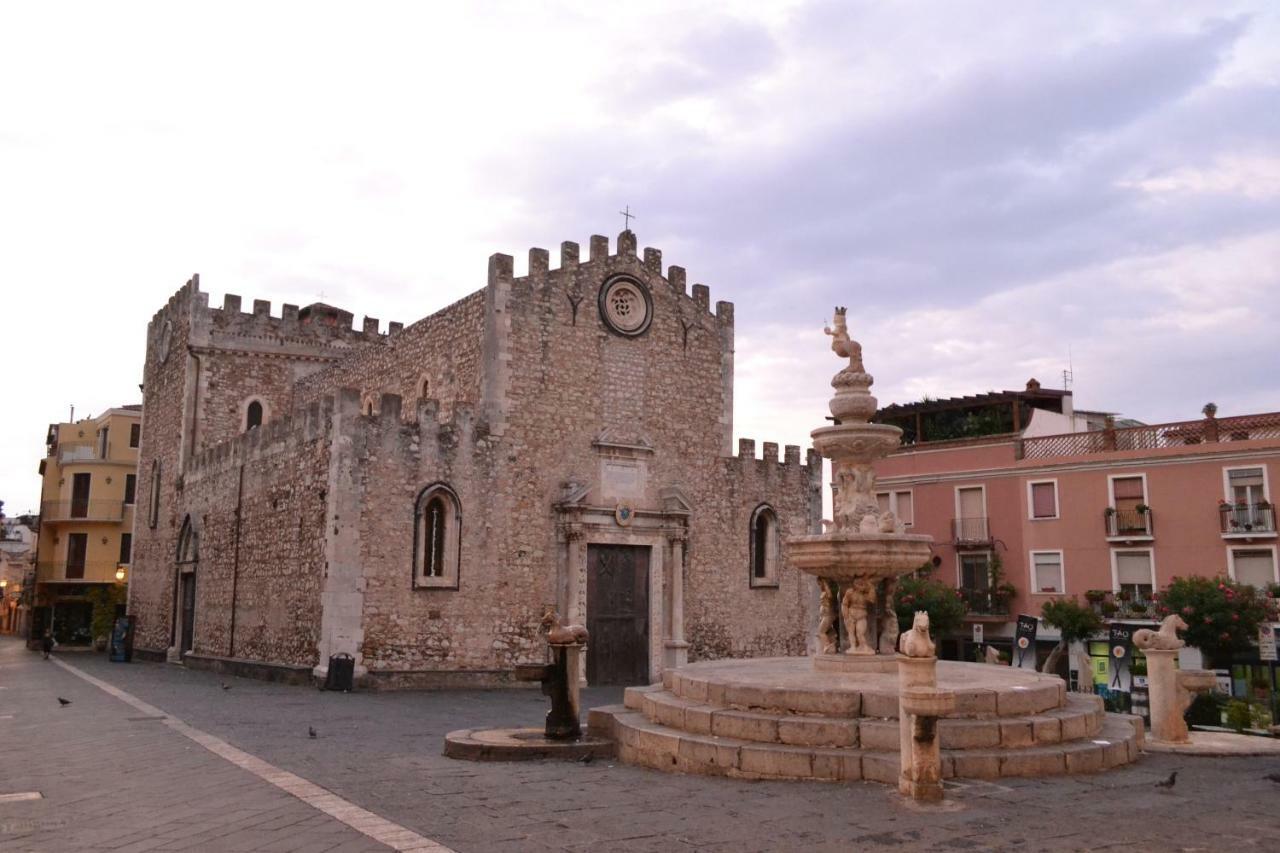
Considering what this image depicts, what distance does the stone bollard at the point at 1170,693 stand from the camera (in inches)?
432

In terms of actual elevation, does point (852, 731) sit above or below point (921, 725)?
below

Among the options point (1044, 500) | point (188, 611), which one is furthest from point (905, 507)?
point (188, 611)

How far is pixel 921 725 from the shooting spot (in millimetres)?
7859

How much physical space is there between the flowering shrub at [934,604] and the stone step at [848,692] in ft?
73.0

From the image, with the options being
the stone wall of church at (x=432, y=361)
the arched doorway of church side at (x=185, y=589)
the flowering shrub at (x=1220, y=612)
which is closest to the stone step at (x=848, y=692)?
the stone wall of church at (x=432, y=361)

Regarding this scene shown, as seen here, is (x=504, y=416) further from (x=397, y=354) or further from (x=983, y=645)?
(x=983, y=645)

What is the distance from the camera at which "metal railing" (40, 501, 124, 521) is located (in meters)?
45.6

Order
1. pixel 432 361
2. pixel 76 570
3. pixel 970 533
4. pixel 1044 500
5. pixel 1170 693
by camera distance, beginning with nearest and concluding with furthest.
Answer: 1. pixel 1170 693
2. pixel 432 361
3. pixel 1044 500
4. pixel 970 533
5. pixel 76 570

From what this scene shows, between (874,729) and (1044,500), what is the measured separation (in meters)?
27.0

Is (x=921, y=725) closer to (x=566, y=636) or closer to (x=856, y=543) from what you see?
(x=856, y=543)

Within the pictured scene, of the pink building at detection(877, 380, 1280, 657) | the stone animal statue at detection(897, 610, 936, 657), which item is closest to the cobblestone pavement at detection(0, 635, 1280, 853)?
the stone animal statue at detection(897, 610, 936, 657)

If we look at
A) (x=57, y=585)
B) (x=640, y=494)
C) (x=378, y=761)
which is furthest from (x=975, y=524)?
(x=57, y=585)

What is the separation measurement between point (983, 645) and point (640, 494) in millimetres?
17003

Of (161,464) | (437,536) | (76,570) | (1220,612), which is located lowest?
(1220,612)
